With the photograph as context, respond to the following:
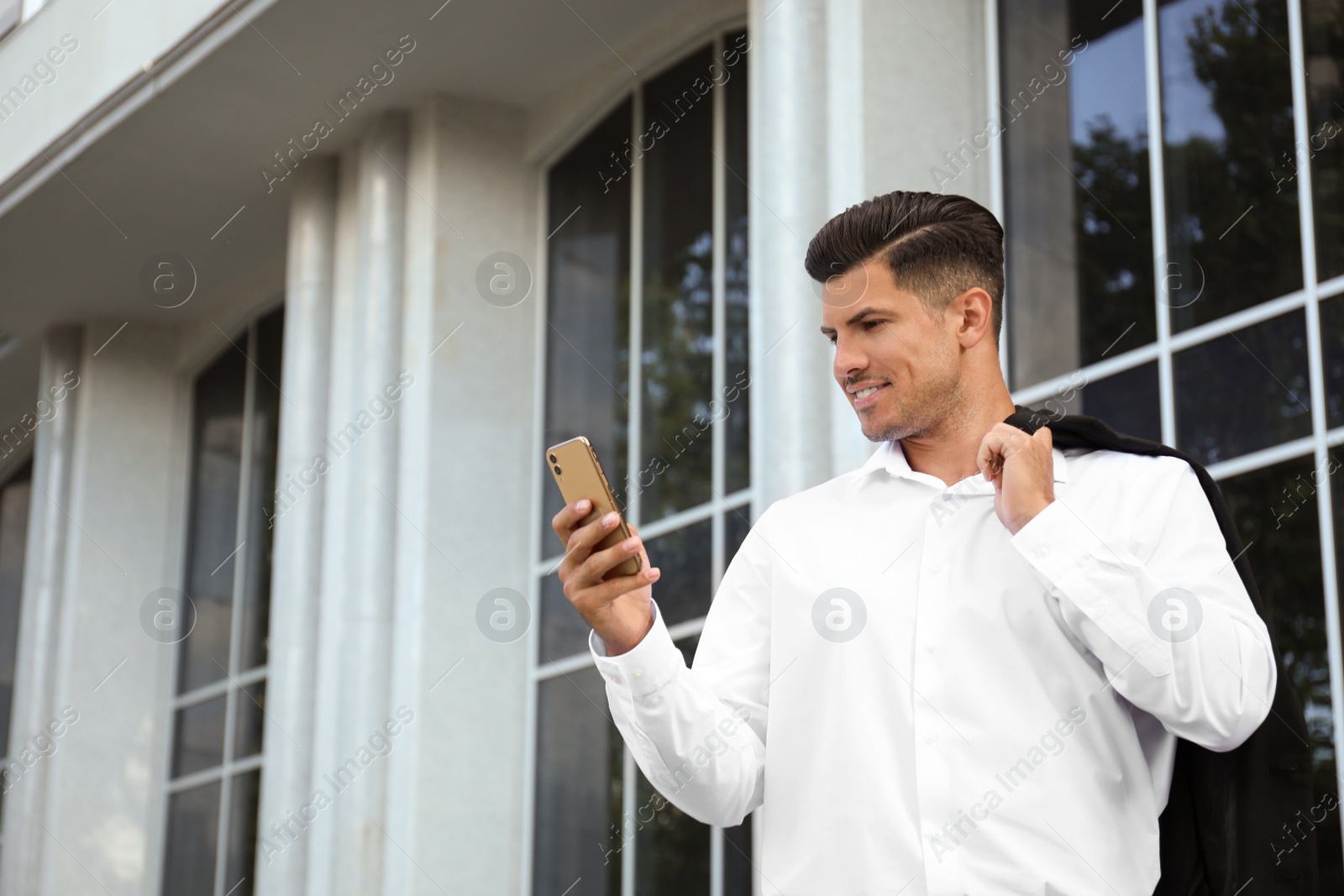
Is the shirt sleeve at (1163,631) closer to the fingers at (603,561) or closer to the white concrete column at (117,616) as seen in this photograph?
the fingers at (603,561)

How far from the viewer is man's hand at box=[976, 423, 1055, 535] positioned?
95.2 inches

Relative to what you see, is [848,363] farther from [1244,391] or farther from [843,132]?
[843,132]

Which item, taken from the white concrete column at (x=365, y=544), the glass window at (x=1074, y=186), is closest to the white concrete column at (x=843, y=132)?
the glass window at (x=1074, y=186)

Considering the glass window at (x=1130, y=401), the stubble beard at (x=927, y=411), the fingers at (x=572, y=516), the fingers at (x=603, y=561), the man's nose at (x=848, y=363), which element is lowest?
the fingers at (x=603, y=561)

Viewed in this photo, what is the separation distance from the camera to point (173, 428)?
11.7 m

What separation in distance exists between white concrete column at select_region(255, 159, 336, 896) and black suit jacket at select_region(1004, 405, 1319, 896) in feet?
20.3

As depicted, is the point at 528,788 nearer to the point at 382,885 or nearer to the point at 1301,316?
the point at 382,885

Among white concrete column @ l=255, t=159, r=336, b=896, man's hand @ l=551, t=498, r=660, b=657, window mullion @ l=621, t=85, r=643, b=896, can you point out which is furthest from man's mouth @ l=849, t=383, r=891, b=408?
white concrete column @ l=255, t=159, r=336, b=896

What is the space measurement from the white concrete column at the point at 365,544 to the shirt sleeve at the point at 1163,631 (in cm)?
574

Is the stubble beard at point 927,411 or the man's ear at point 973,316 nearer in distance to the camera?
the stubble beard at point 927,411

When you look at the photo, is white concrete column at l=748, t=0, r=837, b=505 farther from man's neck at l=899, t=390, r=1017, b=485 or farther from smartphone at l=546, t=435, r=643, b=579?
smartphone at l=546, t=435, r=643, b=579

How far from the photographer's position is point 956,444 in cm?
290

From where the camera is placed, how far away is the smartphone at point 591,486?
254 centimetres

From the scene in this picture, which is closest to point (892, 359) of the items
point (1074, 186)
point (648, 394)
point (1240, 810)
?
point (1240, 810)
